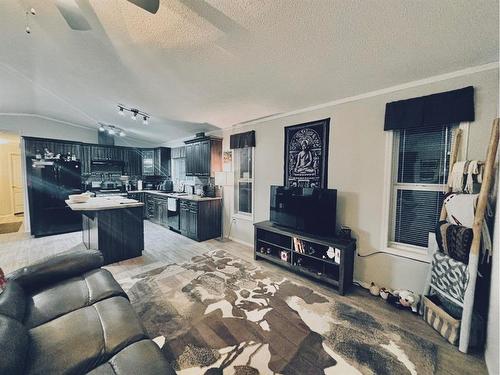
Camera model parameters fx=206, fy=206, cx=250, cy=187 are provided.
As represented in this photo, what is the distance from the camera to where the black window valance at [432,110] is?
199 centimetres

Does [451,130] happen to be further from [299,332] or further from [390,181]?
[299,332]

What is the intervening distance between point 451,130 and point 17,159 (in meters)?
11.1

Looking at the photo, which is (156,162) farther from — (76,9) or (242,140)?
(76,9)

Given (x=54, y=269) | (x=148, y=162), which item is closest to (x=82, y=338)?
(x=54, y=269)

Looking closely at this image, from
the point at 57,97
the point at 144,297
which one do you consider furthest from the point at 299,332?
the point at 57,97

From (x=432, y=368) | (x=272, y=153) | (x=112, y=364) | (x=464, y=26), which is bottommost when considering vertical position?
(x=432, y=368)

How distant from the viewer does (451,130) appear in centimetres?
220

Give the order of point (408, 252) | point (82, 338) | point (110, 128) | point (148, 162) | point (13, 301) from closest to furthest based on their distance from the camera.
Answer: point (82, 338) < point (13, 301) < point (408, 252) < point (110, 128) < point (148, 162)

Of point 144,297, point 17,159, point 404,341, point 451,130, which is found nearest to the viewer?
point 404,341

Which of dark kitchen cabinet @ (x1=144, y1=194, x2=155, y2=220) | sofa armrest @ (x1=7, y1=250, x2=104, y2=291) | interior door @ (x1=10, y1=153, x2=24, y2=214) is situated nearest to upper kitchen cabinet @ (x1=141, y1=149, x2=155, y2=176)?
dark kitchen cabinet @ (x1=144, y1=194, x2=155, y2=220)

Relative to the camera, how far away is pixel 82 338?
1165mm

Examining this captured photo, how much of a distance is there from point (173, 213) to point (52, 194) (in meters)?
2.77

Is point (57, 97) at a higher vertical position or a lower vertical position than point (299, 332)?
higher

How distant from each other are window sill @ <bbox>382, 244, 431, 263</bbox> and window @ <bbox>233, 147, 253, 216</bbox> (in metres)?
2.49
